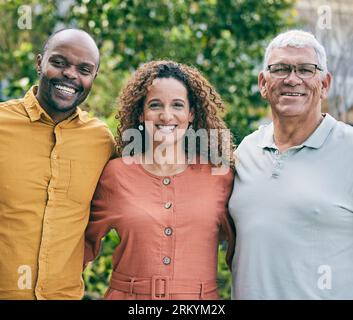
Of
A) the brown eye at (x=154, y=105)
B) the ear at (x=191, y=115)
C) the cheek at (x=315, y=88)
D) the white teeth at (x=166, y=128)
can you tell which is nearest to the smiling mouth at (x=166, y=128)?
the white teeth at (x=166, y=128)

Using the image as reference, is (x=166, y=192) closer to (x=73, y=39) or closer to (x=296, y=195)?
(x=296, y=195)

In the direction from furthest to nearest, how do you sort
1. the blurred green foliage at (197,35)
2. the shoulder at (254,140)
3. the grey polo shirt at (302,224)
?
the blurred green foliage at (197,35) < the shoulder at (254,140) < the grey polo shirt at (302,224)

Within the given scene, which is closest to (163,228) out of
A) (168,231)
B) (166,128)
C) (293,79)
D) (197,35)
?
(168,231)

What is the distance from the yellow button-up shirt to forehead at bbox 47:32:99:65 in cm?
29

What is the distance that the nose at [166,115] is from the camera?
3.51 metres

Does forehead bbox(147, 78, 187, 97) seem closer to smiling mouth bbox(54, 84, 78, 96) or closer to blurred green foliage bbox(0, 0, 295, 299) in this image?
smiling mouth bbox(54, 84, 78, 96)

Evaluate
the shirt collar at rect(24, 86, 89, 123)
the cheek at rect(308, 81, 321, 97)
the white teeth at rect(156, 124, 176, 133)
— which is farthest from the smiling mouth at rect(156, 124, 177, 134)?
the cheek at rect(308, 81, 321, 97)

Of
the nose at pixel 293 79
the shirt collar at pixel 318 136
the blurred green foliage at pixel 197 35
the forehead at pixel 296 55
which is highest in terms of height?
the blurred green foliage at pixel 197 35

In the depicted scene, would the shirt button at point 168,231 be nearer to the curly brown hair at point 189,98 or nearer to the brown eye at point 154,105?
the curly brown hair at point 189,98

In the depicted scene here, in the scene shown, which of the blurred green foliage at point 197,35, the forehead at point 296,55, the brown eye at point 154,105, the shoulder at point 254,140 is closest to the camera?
the forehead at point 296,55

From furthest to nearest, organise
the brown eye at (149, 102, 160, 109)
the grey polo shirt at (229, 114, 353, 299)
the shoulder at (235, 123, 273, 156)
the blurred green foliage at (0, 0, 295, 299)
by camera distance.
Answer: the blurred green foliage at (0, 0, 295, 299) < the shoulder at (235, 123, 273, 156) < the brown eye at (149, 102, 160, 109) < the grey polo shirt at (229, 114, 353, 299)

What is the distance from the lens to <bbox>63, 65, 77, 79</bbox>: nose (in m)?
3.52
